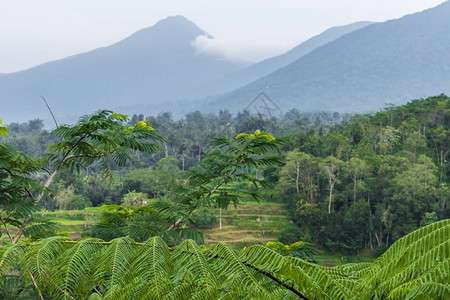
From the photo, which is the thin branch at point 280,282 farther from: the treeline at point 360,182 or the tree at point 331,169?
the tree at point 331,169

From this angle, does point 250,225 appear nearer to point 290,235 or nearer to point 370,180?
point 290,235

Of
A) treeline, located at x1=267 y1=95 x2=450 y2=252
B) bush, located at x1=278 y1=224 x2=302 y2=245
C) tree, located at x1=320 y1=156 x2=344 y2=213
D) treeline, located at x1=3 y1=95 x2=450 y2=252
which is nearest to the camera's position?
treeline, located at x1=267 y1=95 x2=450 y2=252

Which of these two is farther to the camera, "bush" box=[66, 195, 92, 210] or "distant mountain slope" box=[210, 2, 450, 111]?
"distant mountain slope" box=[210, 2, 450, 111]

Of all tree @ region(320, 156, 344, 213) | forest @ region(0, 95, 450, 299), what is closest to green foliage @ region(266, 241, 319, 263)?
forest @ region(0, 95, 450, 299)

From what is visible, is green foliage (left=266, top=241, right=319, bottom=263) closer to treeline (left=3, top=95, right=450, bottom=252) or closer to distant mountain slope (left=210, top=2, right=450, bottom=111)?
treeline (left=3, top=95, right=450, bottom=252)

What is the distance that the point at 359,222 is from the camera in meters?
23.5

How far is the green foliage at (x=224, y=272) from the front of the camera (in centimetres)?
104

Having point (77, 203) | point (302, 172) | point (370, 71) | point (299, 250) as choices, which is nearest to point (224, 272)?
point (299, 250)

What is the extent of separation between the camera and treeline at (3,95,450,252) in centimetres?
2275

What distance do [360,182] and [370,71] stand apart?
15036cm

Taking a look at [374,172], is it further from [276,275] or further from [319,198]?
[276,275]

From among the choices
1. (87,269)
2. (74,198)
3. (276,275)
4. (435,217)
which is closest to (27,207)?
(87,269)

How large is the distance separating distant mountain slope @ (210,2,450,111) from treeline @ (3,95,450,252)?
125044 millimetres

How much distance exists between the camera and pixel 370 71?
162 metres
